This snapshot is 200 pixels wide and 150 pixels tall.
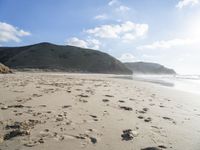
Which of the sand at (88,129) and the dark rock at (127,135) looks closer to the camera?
the sand at (88,129)

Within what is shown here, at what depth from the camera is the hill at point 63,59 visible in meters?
81.3

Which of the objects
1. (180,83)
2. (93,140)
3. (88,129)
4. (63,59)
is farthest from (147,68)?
(93,140)

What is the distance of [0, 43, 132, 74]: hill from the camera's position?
81.3m

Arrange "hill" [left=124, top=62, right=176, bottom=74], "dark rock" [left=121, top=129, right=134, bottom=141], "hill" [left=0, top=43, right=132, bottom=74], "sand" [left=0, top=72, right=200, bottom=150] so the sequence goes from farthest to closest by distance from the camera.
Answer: "hill" [left=124, top=62, right=176, bottom=74] < "hill" [left=0, top=43, right=132, bottom=74] < "dark rock" [left=121, top=129, right=134, bottom=141] < "sand" [left=0, top=72, right=200, bottom=150]

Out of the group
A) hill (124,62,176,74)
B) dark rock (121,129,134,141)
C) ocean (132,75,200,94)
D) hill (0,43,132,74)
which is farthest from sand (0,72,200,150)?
hill (124,62,176,74)

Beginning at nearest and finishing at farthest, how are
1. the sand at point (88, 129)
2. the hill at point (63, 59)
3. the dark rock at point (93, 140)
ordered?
the sand at point (88, 129)
the dark rock at point (93, 140)
the hill at point (63, 59)

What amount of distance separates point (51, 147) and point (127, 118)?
2779mm

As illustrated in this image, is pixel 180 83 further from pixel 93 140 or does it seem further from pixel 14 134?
pixel 14 134

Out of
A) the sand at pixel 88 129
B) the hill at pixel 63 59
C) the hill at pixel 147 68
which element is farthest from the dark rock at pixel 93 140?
the hill at pixel 147 68

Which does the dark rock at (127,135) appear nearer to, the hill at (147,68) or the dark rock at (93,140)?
the dark rock at (93,140)

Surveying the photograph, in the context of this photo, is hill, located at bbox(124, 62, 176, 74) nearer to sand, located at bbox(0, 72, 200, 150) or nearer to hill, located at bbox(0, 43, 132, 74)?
hill, located at bbox(0, 43, 132, 74)

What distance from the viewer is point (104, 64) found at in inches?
3693

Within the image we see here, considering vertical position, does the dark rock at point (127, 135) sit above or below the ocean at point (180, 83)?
below

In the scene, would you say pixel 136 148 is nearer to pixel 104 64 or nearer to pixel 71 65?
pixel 71 65
